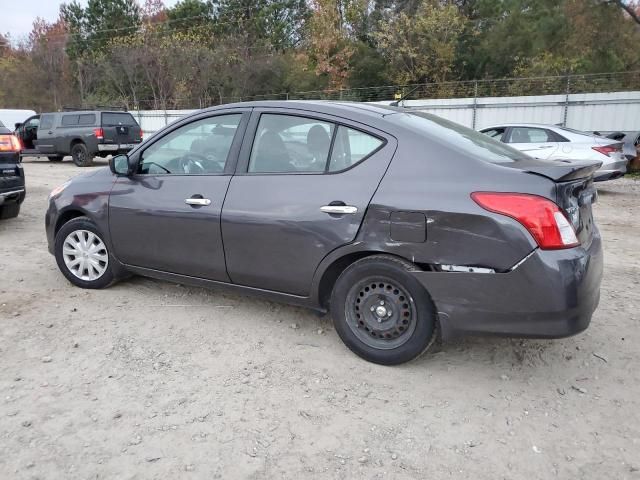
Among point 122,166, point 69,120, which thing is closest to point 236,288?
point 122,166

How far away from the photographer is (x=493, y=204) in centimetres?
287

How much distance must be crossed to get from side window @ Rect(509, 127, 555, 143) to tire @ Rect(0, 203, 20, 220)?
9.10 meters

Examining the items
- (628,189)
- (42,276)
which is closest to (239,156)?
(42,276)

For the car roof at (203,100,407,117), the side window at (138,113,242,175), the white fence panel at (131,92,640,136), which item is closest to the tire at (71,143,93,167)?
the white fence panel at (131,92,640,136)

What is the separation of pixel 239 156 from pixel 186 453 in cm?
202

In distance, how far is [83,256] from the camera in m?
4.62

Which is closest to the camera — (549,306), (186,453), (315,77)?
(186,453)

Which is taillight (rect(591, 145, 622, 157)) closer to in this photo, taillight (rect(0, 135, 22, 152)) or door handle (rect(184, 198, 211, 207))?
door handle (rect(184, 198, 211, 207))

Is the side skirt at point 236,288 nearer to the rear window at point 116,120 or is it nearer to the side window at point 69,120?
the rear window at point 116,120

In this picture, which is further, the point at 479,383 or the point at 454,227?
the point at 479,383

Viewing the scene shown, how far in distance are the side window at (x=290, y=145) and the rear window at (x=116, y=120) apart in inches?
564

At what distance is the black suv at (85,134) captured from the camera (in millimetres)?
16297

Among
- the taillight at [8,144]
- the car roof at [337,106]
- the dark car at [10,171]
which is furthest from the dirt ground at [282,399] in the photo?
the taillight at [8,144]

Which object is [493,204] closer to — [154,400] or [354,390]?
[354,390]
